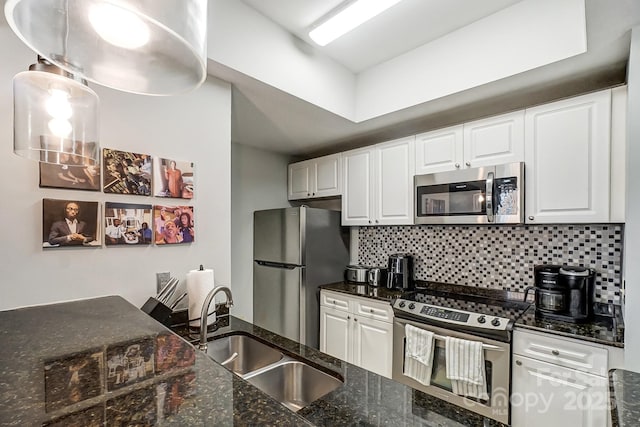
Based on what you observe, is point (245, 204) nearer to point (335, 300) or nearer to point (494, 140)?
point (335, 300)

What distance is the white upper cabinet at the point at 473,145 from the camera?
2.04 metres

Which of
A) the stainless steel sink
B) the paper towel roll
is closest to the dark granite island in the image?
the stainless steel sink

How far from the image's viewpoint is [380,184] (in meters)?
2.78

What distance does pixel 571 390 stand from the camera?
5.21 ft

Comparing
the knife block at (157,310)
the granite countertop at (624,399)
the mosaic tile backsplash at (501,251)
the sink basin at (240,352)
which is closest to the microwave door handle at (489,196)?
the mosaic tile backsplash at (501,251)

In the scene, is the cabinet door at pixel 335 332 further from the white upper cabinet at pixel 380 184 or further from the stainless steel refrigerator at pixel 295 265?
the white upper cabinet at pixel 380 184

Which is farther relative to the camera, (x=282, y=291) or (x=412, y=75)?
(x=282, y=291)

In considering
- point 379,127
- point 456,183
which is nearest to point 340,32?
point 379,127

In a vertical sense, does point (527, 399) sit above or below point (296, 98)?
below

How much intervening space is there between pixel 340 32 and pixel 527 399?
241 cm

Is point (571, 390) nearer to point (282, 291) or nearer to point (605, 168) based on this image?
point (605, 168)

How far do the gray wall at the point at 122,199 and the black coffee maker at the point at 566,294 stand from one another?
6.57 feet

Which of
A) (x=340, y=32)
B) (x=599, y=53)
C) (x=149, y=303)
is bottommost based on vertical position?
(x=149, y=303)

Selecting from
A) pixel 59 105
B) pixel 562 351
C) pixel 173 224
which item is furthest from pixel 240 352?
pixel 562 351
